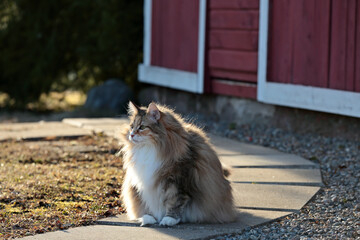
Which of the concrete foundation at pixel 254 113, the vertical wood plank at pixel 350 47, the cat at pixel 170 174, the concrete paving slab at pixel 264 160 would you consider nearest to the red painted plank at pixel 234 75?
the concrete foundation at pixel 254 113

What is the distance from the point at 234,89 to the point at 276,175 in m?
3.34

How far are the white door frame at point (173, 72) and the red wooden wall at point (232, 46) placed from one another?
Result: 0.11m

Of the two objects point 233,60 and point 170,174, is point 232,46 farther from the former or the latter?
point 170,174

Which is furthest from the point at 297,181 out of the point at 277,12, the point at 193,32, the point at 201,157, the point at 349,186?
the point at 193,32

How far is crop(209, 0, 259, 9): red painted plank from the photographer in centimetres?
877

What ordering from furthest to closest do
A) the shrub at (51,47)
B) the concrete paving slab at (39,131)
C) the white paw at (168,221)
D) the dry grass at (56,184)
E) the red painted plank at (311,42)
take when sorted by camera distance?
the shrub at (51,47)
the concrete paving slab at (39,131)
the red painted plank at (311,42)
the dry grass at (56,184)
the white paw at (168,221)

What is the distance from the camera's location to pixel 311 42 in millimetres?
7898

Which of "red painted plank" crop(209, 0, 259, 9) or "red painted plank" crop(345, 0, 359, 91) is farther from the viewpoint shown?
"red painted plank" crop(209, 0, 259, 9)

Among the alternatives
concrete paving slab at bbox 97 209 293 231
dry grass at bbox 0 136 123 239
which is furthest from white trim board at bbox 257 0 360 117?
concrete paving slab at bbox 97 209 293 231

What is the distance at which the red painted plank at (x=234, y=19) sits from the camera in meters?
8.79

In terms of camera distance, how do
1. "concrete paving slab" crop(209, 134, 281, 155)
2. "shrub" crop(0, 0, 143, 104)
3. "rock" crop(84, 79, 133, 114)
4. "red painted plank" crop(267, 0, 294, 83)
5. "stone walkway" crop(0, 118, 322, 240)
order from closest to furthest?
"stone walkway" crop(0, 118, 322, 240)
"concrete paving slab" crop(209, 134, 281, 155)
"red painted plank" crop(267, 0, 294, 83)
"rock" crop(84, 79, 133, 114)
"shrub" crop(0, 0, 143, 104)

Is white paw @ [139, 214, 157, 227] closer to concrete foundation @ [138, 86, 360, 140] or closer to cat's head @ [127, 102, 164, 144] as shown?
cat's head @ [127, 102, 164, 144]

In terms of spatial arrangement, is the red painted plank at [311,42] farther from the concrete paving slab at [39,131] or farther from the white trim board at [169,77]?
the concrete paving slab at [39,131]

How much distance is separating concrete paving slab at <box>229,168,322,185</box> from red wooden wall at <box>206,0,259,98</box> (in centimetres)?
274
